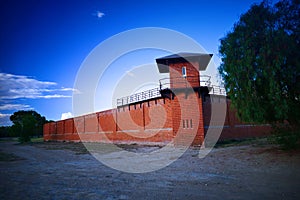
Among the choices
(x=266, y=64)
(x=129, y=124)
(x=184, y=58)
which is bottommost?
(x=129, y=124)

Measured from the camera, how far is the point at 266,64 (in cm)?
1010

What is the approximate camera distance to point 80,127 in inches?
1355

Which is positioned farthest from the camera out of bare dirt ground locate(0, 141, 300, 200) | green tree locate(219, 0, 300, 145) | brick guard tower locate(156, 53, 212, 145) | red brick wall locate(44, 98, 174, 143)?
red brick wall locate(44, 98, 174, 143)

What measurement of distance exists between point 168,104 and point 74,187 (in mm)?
14799

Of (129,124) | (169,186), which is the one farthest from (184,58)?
(169,186)

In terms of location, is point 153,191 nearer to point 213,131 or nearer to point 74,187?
point 74,187

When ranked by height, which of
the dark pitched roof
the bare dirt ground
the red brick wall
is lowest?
the bare dirt ground

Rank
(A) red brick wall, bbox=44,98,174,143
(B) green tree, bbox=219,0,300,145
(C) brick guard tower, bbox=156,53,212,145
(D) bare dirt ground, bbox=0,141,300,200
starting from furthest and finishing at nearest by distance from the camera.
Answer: (A) red brick wall, bbox=44,98,174,143 → (C) brick guard tower, bbox=156,53,212,145 → (B) green tree, bbox=219,0,300,145 → (D) bare dirt ground, bbox=0,141,300,200

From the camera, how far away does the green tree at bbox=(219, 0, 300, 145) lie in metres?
9.85

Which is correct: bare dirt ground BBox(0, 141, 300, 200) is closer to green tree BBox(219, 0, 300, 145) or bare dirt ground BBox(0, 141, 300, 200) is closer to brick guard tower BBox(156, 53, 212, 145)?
green tree BBox(219, 0, 300, 145)

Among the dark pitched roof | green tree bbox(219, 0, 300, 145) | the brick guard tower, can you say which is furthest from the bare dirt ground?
the dark pitched roof

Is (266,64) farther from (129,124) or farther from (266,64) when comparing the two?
(129,124)

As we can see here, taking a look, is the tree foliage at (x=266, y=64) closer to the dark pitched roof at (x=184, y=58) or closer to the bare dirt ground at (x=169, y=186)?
the bare dirt ground at (x=169, y=186)

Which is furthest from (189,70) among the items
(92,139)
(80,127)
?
(80,127)
